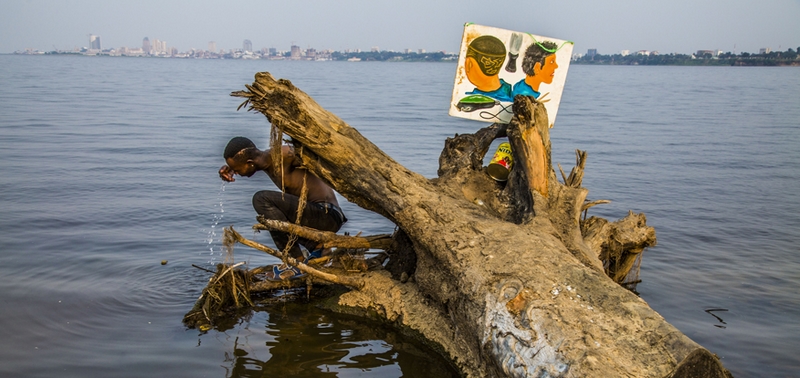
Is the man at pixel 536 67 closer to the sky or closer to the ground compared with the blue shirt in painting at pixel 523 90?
closer to the sky

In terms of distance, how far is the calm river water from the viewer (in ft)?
16.5

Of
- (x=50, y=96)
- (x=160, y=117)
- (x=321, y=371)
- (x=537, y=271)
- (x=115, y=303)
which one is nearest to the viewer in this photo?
(x=537, y=271)

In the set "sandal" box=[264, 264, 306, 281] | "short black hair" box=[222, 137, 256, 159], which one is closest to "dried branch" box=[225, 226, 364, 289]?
"sandal" box=[264, 264, 306, 281]

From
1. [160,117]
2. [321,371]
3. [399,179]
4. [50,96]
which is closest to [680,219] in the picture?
[399,179]

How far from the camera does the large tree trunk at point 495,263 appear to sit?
138 inches

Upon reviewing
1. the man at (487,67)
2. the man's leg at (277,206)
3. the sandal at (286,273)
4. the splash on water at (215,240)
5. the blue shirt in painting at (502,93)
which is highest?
the man at (487,67)

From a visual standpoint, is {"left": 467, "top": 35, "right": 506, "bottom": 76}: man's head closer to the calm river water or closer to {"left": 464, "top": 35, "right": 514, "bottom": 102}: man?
{"left": 464, "top": 35, "right": 514, "bottom": 102}: man

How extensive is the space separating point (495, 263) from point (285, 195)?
7.14 ft

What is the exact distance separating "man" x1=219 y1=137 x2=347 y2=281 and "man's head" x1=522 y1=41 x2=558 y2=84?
2.21 m

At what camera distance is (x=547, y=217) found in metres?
5.09

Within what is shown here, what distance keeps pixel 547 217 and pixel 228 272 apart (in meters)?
2.73

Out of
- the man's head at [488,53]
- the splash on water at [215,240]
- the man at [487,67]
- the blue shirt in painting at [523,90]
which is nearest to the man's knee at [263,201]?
the splash on water at [215,240]

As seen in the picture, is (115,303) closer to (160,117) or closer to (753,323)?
(753,323)

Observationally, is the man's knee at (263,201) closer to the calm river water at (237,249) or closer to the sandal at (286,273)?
the sandal at (286,273)
